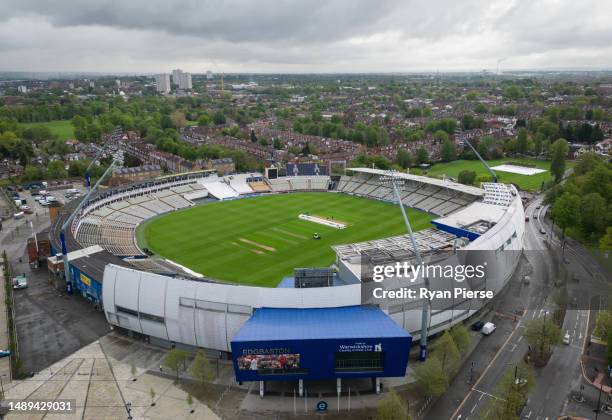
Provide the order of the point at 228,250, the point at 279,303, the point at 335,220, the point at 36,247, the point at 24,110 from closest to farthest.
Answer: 1. the point at 279,303
2. the point at 36,247
3. the point at 228,250
4. the point at 335,220
5. the point at 24,110

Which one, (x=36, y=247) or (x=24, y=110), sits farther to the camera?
(x=24, y=110)

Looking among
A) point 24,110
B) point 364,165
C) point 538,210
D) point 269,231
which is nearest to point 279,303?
point 269,231

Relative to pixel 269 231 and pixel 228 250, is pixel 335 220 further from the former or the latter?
pixel 228 250

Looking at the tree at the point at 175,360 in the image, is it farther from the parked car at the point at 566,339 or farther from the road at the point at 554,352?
the parked car at the point at 566,339

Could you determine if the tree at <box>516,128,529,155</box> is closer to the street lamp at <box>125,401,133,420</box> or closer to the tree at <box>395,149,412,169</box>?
the tree at <box>395,149,412,169</box>

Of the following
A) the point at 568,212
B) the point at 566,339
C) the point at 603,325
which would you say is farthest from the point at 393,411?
the point at 568,212

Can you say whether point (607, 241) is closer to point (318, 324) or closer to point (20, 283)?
point (318, 324)
